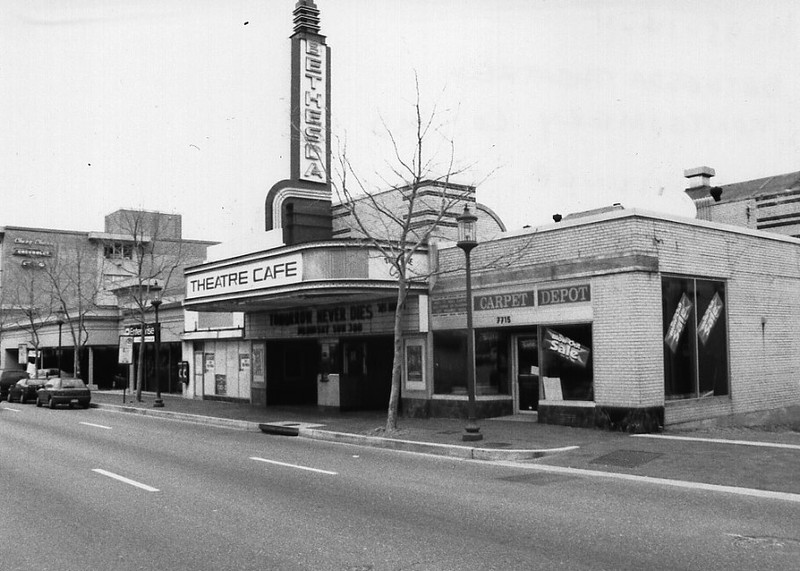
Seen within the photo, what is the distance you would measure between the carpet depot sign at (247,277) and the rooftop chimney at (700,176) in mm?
19275

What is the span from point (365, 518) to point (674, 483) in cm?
508

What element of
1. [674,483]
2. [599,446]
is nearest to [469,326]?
[599,446]

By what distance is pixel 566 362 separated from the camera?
17953 millimetres

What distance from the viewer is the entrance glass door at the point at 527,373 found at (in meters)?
19.8

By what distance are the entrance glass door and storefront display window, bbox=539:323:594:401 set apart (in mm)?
1068

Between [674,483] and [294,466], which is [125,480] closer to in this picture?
[294,466]

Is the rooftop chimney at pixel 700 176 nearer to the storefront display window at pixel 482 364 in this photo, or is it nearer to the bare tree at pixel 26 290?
the storefront display window at pixel 482 364

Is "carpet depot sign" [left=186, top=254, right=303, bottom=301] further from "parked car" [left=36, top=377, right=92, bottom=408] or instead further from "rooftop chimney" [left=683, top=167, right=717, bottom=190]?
"rooftop chimney" [left=683, top=167, right=717, bottom=190]

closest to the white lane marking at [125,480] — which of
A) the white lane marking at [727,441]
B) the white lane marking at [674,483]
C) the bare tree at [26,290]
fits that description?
the white lane marking at [674,483]

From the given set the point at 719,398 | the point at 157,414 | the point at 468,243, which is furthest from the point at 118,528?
the point at 157,414

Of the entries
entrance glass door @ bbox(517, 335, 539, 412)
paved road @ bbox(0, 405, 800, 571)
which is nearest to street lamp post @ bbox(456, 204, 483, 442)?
paved road @ bbox(0, 405, 800, 571)

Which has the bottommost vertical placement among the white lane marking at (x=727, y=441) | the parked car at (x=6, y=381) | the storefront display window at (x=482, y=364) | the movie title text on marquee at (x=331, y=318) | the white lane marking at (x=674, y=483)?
the white lane marking at (x=674, y=483)

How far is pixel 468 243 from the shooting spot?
1642 centimetres

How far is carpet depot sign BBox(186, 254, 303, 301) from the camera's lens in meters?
21.1
